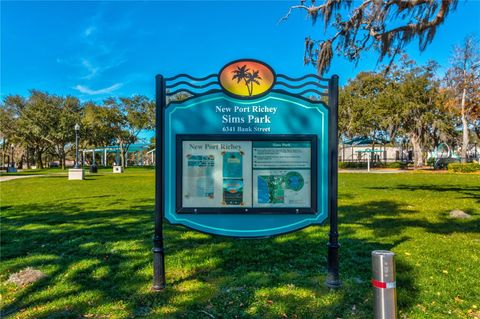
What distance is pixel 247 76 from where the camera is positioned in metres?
4.00

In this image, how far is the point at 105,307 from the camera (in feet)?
11.0

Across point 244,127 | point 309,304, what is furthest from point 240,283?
point 244,127

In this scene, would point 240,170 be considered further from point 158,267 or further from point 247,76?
point 158,267

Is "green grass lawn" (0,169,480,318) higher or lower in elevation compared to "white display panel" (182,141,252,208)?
lower

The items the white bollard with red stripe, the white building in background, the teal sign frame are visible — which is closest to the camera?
the white bollard with red stripe

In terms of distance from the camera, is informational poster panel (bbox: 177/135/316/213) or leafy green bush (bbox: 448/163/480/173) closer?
informational poster panel (bbox: 177/135/316/213)

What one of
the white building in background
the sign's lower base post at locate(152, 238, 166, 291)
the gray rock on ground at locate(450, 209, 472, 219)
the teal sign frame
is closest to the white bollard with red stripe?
the teal sign frame

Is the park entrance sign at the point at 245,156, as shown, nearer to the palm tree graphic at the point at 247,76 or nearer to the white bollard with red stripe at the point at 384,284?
the palm tree graphic at the point at 247,76

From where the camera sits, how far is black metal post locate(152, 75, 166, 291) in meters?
3.80

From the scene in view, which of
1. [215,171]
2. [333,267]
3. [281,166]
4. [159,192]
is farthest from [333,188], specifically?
[159,192]

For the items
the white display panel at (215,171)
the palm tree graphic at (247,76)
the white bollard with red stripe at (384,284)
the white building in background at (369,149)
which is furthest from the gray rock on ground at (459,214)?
the white building in background at (369,149)

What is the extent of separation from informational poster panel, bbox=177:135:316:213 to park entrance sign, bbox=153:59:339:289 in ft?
0.04

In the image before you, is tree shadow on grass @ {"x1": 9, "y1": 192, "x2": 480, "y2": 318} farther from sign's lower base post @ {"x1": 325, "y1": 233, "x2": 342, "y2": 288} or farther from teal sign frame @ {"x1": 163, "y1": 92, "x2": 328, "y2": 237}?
teal sign frame @ {"x1": 163, "y1": 92, "x2": 328, "y2": 237}

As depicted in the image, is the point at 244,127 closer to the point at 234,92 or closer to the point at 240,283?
the point at 234,92
